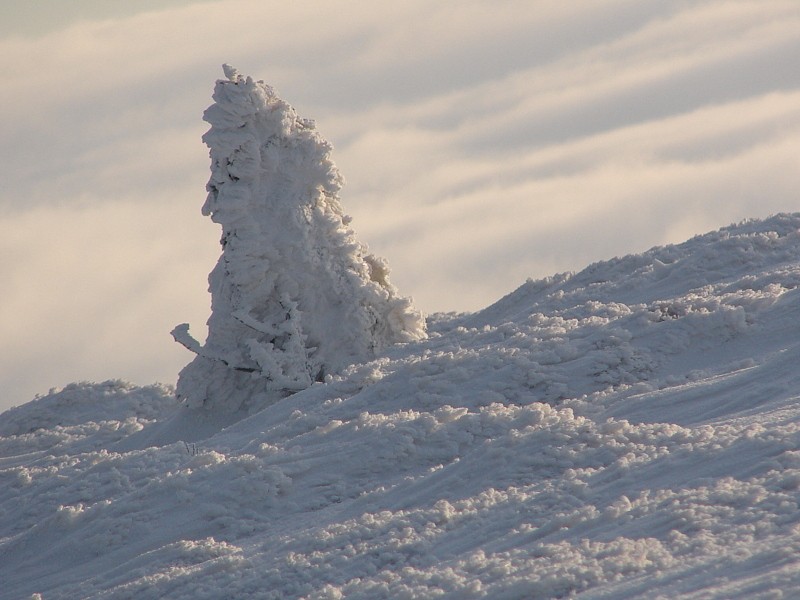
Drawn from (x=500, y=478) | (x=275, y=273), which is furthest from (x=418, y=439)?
(x=275, y=273)

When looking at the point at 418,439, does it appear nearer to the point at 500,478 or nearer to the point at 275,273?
the point at 500,478

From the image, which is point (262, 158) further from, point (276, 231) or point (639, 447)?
point (639, 447)

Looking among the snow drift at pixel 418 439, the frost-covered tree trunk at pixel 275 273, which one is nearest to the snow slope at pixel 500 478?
the snow drift at pixel 418 439

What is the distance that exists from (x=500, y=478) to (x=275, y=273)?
1099 cm

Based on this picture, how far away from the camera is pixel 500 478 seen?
11359 mm

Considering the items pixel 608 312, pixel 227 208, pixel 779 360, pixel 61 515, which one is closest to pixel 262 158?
pixel 227 208

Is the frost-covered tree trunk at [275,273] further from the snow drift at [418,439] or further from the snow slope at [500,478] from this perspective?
the snow slope at [500,478]

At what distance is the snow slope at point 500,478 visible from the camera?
870 centimetres

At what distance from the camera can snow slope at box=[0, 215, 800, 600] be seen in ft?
28.5

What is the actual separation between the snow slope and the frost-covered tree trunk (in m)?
2.06

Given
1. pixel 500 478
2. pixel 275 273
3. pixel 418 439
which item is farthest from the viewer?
pixel 275 273

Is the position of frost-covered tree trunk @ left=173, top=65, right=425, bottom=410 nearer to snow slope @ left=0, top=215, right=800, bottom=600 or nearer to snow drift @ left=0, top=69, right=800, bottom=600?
snow drift @ left=0, top=69, right=800, bottom=600

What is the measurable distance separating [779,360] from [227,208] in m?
11.6

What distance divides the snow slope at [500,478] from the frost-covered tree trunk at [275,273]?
206cm
